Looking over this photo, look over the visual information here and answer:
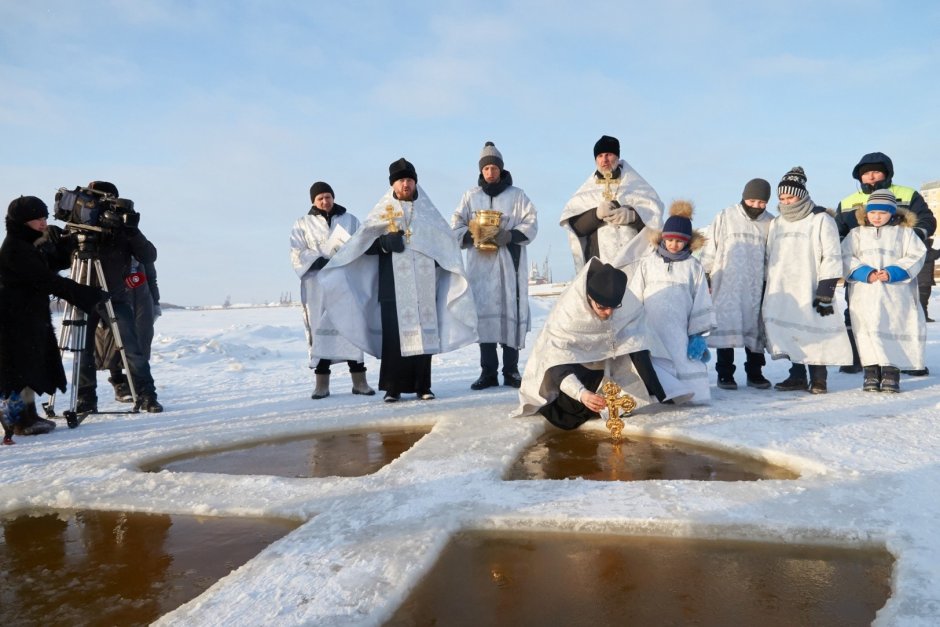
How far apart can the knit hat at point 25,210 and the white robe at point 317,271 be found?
6.93 ft

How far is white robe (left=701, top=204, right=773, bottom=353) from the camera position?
18.6 ft

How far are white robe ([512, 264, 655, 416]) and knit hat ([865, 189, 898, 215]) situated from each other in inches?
96.3

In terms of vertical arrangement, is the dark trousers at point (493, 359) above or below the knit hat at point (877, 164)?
below

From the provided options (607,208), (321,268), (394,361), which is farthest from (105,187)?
(607,208)

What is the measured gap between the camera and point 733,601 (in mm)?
1865

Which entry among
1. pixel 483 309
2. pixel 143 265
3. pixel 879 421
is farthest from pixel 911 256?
pixel 143 265

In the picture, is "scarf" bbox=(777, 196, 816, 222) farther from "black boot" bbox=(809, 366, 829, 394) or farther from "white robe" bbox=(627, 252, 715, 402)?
"black boot" bbox=(809, 366, 829, 394)

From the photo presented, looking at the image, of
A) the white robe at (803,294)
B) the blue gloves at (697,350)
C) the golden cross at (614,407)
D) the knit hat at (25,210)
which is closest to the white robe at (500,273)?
the blue gloves at (697,350)

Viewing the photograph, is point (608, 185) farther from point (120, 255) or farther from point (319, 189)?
point (120, 255)

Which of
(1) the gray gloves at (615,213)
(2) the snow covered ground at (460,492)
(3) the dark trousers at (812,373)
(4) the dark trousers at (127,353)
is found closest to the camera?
(2) the snow covered ground at (460,492)

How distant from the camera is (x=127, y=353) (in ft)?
18.2

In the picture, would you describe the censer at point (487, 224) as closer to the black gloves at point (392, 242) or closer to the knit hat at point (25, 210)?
→ the black gloves at point (392, 242)

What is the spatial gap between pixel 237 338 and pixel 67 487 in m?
9.38

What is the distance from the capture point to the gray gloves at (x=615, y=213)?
230 inches
